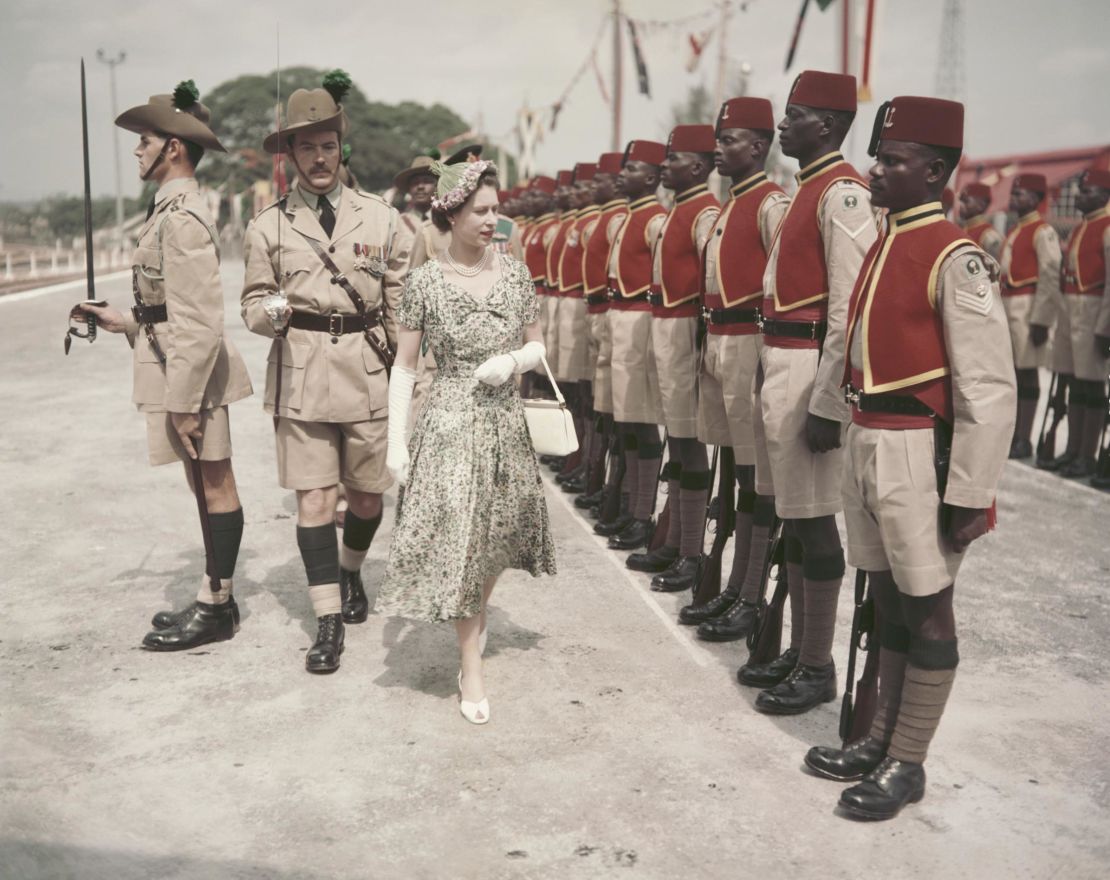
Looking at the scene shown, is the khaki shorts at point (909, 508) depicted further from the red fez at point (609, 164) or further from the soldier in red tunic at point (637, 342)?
the red fez at point (609, 164)

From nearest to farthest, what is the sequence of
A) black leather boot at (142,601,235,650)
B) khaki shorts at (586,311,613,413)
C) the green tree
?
black leather boot at (142,601,235,650) < khaki shorts at (586,311,613,413) < the green tree

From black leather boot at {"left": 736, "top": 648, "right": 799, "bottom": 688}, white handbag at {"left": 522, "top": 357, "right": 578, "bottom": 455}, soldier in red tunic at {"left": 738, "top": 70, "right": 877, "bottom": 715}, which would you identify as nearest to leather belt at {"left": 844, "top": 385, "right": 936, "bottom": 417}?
soldier in red tunic at {"left": 738, "top": 70, "right": 877, "bottom": 715}

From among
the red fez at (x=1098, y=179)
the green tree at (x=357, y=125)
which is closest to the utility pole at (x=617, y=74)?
the red fez at (x=1098, y=179)

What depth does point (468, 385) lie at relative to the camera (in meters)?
4.43

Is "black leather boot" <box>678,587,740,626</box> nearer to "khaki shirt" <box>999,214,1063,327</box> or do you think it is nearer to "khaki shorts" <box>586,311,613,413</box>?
"khaki shorts" <box>586,311,613,413</box>

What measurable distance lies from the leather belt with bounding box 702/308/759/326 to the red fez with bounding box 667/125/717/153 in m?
1.23

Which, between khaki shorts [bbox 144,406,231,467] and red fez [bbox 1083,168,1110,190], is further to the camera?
red fez [bbox 1083,168,1110,190]

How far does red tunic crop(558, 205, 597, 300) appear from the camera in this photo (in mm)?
8844

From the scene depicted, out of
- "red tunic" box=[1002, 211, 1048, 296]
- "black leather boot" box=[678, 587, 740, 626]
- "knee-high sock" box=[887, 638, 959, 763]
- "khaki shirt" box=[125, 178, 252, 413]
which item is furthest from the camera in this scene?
"red tunic" box=[1002, 211, 1048, 296]

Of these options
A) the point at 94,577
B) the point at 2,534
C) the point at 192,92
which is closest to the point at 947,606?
the point at 192,92

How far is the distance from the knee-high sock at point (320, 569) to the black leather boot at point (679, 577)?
6.05 feet

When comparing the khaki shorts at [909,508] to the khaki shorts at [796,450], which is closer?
the khaki shorts at [909,508]

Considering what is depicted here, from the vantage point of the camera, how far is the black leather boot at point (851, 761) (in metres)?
3.84

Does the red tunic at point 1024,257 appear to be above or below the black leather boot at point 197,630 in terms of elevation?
above
